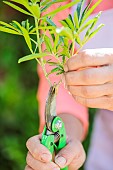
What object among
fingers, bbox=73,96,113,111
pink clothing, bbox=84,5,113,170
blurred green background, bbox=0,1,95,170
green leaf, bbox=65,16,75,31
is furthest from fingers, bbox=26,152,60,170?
blurred green background, bbox=0,1,95,170

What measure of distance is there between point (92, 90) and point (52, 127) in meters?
0.08

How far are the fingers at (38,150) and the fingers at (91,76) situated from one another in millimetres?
121

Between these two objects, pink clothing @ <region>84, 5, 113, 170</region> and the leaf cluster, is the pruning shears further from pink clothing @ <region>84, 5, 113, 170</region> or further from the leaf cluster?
pink clothing @ <region>84, 5, 113, 170</region>

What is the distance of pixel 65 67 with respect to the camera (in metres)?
0.76

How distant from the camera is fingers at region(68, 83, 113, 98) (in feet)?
2.59

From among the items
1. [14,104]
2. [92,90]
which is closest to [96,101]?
[92,90]

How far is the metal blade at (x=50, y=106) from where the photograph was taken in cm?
80

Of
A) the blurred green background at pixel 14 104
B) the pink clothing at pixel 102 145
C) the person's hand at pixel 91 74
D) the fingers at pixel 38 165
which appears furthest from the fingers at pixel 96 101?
the blurred green background at pixel 14 104

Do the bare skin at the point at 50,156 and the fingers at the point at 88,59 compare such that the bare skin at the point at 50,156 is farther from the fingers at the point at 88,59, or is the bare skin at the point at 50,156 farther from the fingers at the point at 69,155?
the fingers at the point at 88,59

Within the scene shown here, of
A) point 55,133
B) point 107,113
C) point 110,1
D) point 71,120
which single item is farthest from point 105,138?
point 55,133

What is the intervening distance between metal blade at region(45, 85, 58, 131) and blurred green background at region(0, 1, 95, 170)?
1.13 metres

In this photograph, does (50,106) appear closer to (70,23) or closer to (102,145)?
(70,23)

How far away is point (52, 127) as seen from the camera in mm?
816

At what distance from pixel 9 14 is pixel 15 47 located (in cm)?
12
